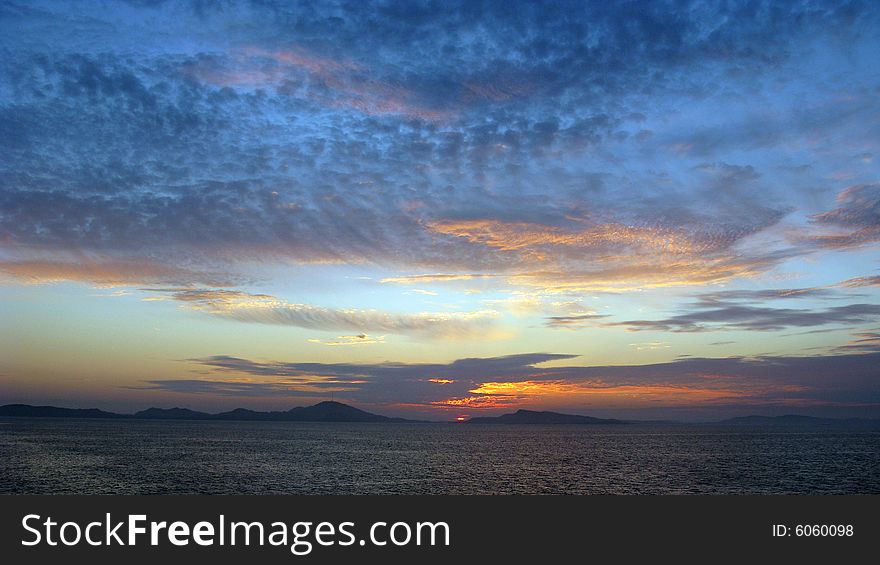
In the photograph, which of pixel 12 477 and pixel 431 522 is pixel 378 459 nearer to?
pixel 12 477

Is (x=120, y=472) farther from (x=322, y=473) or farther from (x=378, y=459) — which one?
(x=378, y=459)

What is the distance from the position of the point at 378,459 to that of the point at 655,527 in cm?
9578

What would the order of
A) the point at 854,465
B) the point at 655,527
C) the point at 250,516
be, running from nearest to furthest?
the point at 250,516, the point at 655,527, the point at 854,465

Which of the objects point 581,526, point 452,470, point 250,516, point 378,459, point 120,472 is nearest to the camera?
point 250,516

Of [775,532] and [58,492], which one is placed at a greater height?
[775,532]

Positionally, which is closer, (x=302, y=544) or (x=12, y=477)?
(x=302, y=544)

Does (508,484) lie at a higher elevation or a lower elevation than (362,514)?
lower

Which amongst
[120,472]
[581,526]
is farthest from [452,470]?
[581,526]

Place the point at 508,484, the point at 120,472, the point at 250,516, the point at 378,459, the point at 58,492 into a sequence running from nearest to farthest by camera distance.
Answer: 1. the point at 250,516
2. the point at 58,492
3. the point at 508,484
4. the point at 120,472
5. the point at 378,459

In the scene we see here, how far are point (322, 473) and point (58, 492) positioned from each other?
1360 inches

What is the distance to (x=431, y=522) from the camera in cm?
2586

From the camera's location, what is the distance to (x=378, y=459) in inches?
4638

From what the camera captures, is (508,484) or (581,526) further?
(508,484)

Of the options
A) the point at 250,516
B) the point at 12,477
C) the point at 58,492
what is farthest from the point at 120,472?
the point at 250,516
